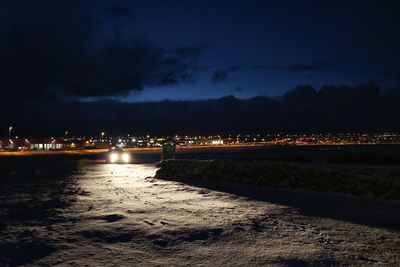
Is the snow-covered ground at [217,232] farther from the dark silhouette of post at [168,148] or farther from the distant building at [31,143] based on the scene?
the distant building at [31,143]

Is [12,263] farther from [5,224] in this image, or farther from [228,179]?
[228,179]

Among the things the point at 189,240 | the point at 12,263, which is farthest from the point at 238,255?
the point at 12,263

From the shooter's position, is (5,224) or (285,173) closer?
(5,224)

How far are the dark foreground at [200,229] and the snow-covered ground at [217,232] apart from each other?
0.02m

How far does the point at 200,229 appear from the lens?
25.8 ft

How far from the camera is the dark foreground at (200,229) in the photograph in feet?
19.4

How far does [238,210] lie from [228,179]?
6621 mm

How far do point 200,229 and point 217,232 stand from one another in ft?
1.47

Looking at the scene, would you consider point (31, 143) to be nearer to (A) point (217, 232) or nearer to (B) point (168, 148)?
(B) point (168, 148)

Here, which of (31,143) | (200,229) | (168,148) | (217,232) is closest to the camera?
(217,232)

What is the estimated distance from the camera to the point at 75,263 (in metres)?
5.68

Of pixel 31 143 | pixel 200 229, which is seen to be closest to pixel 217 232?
pixel 200 229

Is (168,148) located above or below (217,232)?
above

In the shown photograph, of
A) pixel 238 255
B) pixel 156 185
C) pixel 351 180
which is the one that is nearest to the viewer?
pixel 238 255
